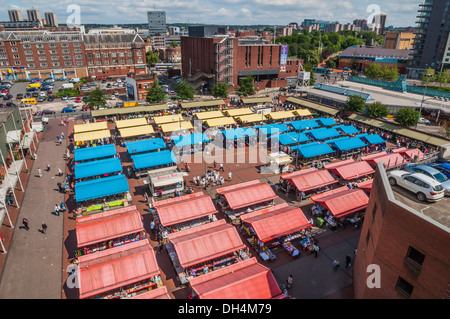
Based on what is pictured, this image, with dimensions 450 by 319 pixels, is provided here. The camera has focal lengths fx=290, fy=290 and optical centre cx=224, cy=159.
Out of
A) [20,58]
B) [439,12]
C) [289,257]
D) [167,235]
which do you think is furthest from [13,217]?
[439,12]

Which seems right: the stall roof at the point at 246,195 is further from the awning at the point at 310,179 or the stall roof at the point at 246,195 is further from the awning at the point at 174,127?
the awning at the point at 174,127

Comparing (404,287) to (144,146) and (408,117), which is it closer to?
(144,146)

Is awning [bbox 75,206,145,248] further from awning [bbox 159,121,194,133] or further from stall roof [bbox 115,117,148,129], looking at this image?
stall roof [bbox 115,117,148,129]

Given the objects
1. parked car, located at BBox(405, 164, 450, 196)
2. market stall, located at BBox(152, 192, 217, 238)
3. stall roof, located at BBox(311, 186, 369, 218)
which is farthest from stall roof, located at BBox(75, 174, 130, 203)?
parked car, located at BBox(405, 164, 450, 196)

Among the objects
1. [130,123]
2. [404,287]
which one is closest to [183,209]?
[404,287]

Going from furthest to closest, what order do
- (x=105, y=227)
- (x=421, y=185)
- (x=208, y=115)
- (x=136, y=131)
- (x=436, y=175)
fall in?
1. (x=208, y=115)
2. (x=136, y=131)
3. (x=105, y=227)
4. (x=436, y=175)
5. (x=421, y=185)

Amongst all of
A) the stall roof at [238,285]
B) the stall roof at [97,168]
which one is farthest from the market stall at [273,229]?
the stall roof at [97,168]
